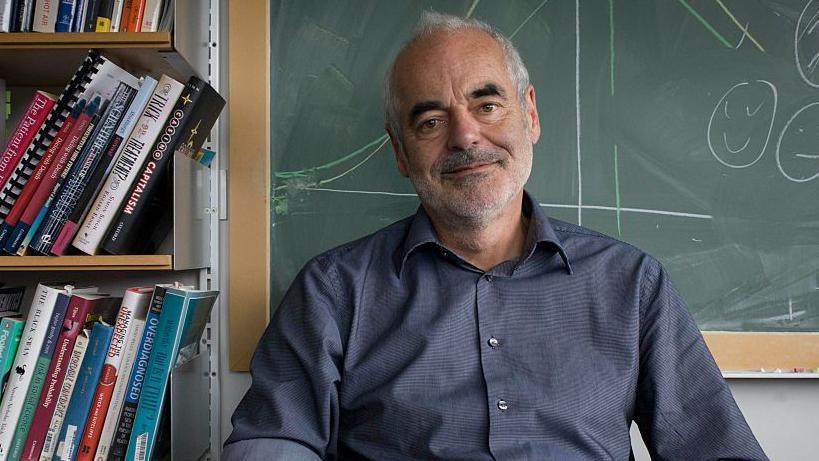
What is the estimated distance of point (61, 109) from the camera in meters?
1.26

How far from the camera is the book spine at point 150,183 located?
126 cm

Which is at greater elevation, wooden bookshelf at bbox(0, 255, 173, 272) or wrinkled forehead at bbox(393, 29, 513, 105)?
wrinkled forehead at bbox(393, 29, 513, 105)

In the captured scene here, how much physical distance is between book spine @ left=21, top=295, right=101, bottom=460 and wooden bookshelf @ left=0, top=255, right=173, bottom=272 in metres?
0.06

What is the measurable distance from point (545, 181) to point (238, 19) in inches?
29.9

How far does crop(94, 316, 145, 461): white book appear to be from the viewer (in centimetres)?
122

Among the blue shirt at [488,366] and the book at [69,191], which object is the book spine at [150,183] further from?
the blue shirt at [488,366]

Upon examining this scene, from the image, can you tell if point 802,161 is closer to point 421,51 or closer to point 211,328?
point 421,51

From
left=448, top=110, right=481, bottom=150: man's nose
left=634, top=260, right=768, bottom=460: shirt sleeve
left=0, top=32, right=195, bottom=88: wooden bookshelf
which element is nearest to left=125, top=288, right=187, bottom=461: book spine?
left=0, top=32, right=195, bottom=88: wooden bookshelf

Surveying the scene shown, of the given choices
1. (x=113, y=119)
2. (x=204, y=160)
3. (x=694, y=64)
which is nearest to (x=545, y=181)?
(x=694, y=64)

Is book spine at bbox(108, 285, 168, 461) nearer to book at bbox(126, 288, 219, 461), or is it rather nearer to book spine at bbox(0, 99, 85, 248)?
book at bbox(126, 288, 219, 461)

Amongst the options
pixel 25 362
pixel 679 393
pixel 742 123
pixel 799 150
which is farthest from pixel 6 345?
pixel 799 150

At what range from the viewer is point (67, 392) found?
48.2 inches

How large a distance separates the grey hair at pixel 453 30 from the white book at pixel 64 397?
687 mm

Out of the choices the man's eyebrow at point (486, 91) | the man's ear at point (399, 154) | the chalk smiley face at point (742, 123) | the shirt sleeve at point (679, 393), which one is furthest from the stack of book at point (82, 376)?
the chalk smiley face at point (742, 123)
